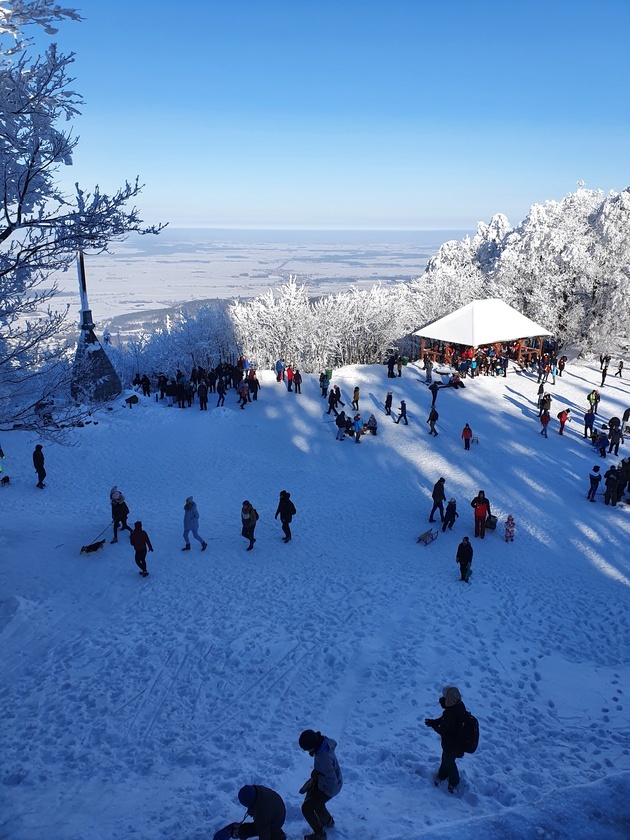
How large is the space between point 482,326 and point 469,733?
25213mm

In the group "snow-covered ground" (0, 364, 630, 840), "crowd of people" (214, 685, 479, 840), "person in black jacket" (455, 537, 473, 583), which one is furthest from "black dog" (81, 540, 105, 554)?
"person in black jacket" (455, 537, 473, 583)

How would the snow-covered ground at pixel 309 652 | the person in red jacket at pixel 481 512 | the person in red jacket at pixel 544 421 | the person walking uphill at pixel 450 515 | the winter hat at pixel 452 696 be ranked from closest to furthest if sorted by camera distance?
the winter hat at pixel 452 696, the snow-covered ground at pixel 309 652, the person in red jacket at pixel 481 512, the person walking uphill at pixel 450 515, the person in red jacket at pixel 544 421

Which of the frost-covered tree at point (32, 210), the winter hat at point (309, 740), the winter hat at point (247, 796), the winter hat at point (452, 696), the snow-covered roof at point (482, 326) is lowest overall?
the winter hat at point (452, 696)

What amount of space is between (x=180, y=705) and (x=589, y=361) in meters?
34.2

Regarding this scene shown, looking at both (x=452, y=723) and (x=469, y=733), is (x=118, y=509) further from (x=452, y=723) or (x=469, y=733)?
(x=469, y=733)

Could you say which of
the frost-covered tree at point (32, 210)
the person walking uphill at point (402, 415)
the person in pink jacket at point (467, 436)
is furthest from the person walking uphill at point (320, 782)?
the person walking uphill at point (402, 415)

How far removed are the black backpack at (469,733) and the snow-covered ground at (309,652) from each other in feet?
2.25

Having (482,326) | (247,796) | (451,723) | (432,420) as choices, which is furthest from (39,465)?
(482,326)

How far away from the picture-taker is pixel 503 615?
968 cm

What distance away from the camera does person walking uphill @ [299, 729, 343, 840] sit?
4.28 m

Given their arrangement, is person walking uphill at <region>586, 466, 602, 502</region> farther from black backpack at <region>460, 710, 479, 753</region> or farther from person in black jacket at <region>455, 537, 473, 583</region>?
black backpack at <region>460, 710, 479, 753</region>

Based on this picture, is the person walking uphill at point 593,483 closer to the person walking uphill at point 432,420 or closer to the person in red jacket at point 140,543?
the person walking uphill at point 432,420

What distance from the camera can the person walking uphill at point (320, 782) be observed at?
14.1 ft

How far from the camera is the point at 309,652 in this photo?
27.1 ft
